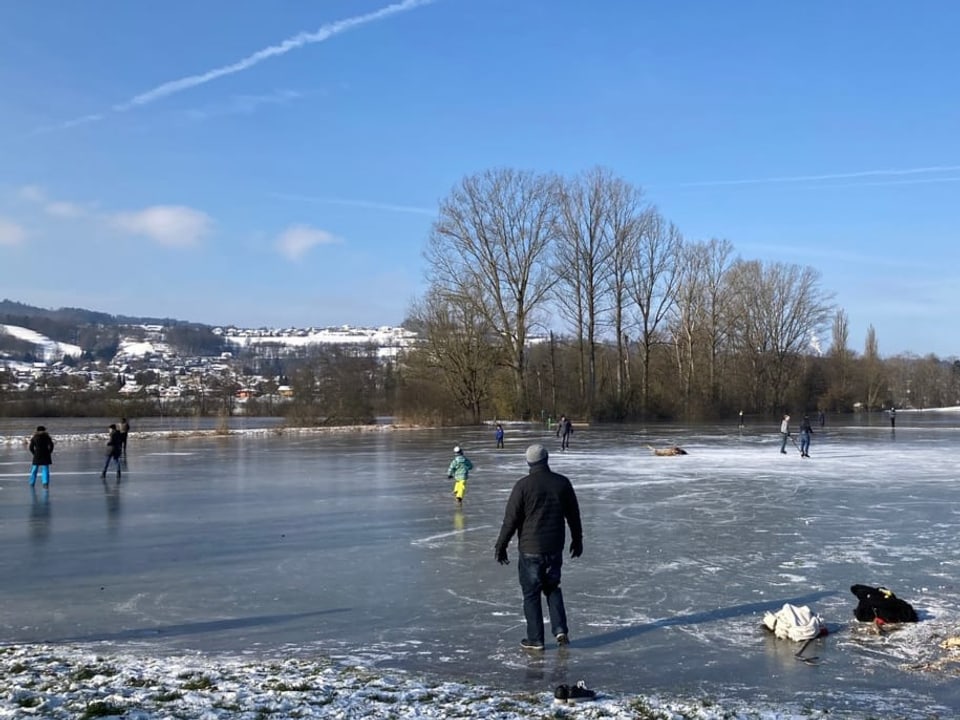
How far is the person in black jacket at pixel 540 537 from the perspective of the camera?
637cm

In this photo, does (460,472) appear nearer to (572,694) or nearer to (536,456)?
(536,456)

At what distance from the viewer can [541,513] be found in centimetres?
643

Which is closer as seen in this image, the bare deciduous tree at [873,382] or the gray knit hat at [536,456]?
the gray knit hat at [536,456]

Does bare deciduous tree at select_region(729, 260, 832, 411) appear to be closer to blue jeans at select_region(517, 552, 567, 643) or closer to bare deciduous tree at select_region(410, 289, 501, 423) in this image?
bare deciduous tree at select_region(410, 289, 501, 423)

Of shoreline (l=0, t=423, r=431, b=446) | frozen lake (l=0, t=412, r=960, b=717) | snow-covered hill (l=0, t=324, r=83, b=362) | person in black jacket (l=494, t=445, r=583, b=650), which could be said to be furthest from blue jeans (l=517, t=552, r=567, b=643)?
snow-covered hill (l=0, t=324, r=83, b=362)

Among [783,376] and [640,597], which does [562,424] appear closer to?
[640,597]

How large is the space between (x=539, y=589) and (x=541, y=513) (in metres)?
0.57

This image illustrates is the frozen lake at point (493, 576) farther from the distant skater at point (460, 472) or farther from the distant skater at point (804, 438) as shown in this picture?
the distant skater at point (804, 438)

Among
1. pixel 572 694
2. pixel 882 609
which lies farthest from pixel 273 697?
pixel 882 609

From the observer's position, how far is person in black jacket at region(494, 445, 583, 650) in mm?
6371

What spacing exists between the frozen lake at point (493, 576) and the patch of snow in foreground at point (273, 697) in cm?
39

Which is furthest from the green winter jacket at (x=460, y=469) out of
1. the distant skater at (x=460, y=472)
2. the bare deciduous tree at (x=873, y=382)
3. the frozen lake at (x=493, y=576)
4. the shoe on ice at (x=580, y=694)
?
the bare deciduous tree at (x=873, y=382)

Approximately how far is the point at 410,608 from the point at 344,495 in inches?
366

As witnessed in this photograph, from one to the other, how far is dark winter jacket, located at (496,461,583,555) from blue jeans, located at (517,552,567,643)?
0.07 m
